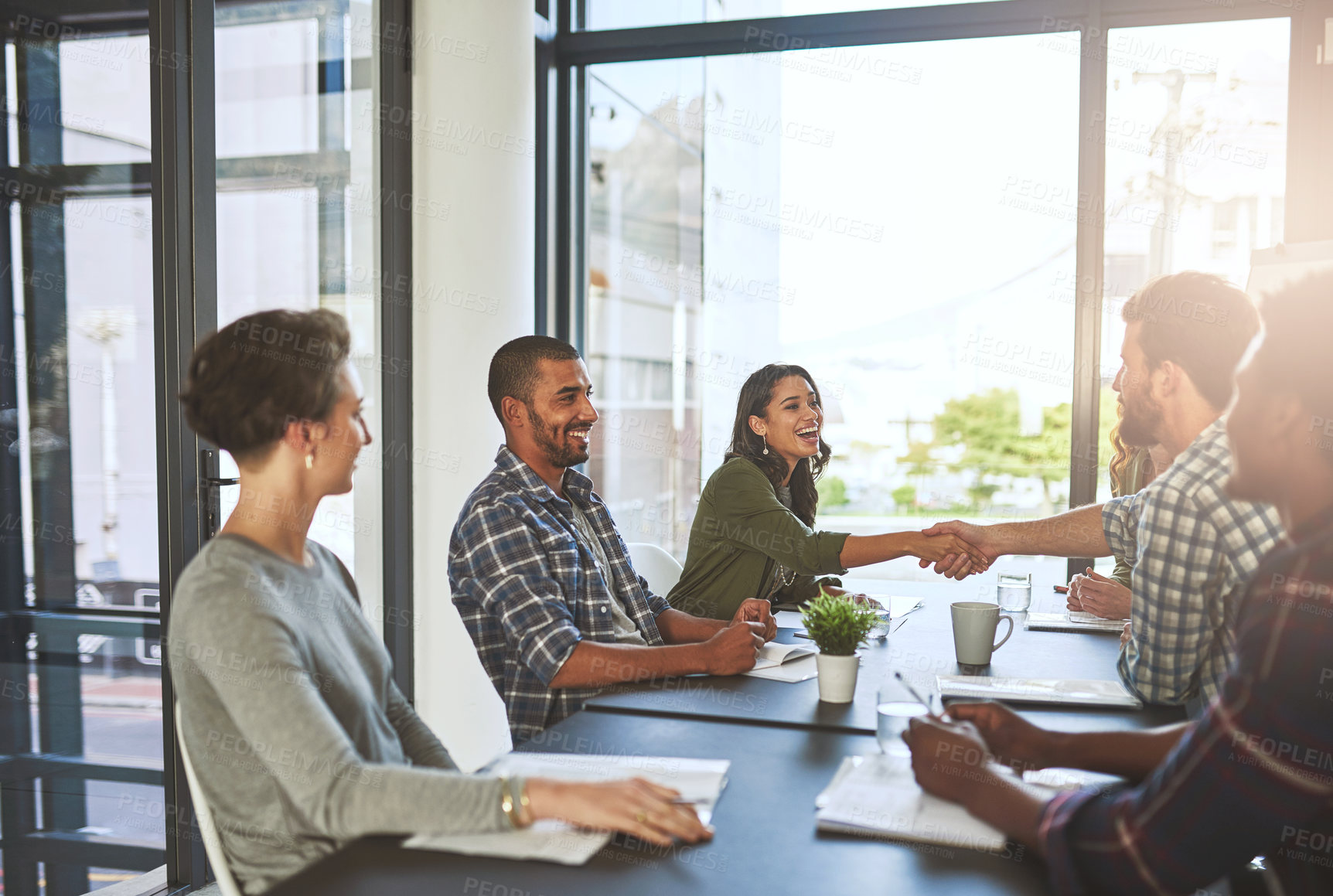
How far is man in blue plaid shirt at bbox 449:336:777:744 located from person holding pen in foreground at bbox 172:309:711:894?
19.8 inches

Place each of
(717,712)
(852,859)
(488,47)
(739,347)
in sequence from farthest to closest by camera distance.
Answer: (739,347)
(488,47)
(717,712)
(852,859)

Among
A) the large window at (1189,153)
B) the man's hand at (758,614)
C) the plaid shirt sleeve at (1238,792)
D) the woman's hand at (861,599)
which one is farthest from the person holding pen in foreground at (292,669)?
the large window at (1189,153)

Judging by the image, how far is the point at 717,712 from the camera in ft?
5.77

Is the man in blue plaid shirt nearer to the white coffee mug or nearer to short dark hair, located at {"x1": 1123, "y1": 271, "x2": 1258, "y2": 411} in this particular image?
the white coffee mug

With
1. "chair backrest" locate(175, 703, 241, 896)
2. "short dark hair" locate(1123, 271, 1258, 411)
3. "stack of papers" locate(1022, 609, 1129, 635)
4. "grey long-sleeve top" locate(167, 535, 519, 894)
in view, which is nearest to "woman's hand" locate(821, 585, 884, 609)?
"stack of papers" locate(1022, 609, 1129, 635)

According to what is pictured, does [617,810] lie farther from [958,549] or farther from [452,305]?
[452,305]

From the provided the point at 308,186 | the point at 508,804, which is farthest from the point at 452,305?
the point at 508,804

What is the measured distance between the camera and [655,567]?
3.34 m

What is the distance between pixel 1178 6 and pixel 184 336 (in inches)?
147

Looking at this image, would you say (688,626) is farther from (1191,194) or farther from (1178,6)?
(1178,6)

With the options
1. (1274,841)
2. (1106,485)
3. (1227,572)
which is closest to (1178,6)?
(1106,485)

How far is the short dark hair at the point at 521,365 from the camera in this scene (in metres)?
2.51

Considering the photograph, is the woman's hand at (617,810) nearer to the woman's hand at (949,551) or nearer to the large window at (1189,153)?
the woman's hand at (949,551)

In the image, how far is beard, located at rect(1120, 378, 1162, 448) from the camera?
7.02ft
